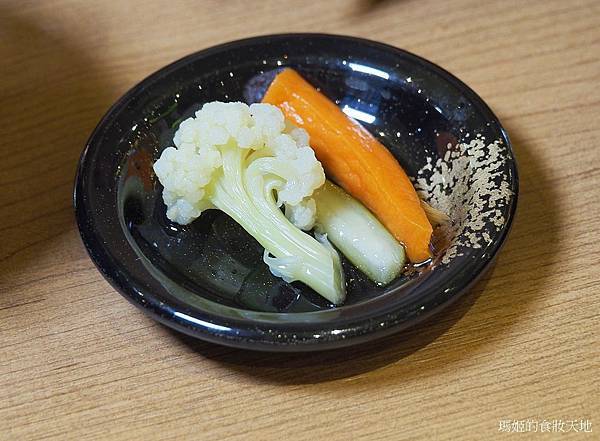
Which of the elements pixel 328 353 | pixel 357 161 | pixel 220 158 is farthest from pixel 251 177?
pixel 328 353

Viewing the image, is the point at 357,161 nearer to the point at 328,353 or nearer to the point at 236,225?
the point at 236,225

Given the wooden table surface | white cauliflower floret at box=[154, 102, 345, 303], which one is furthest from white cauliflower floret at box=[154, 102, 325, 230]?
the wooden table surface

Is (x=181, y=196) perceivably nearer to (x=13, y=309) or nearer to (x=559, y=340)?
(x=13, y=309)

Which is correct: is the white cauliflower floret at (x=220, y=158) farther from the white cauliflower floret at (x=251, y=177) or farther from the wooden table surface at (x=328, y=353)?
the wooden table surface at (x=328, y=353)

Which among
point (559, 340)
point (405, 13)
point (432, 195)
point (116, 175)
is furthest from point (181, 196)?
point (405, 13)

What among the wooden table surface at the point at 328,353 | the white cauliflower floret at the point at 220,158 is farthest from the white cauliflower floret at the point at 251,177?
the wooden table surface at the point at 328,353

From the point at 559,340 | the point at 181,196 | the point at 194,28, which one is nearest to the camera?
the point at 559,340
